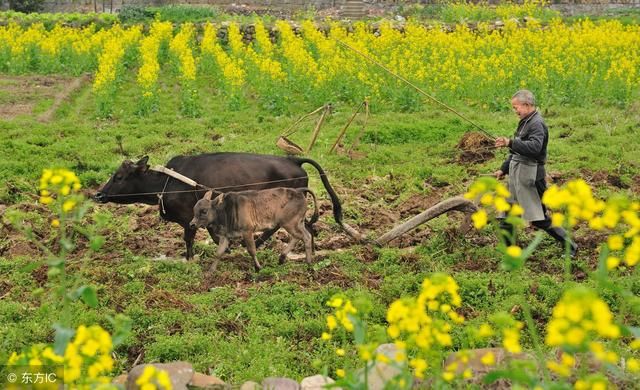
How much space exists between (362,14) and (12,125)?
68.2 ft

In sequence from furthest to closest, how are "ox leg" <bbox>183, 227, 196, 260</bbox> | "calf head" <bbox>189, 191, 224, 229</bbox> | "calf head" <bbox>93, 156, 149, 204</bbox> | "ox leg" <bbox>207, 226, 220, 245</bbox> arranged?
"calf head" <bbox>93, 156, 149, 204</bbox> < "ox leg" <bbox>183, 227, 196, 260</bbox> < "ox leg" <bbox>207, 226, 220, 245</bbox> < "calf head" <bbox>189, 191, 224, 229</bbox>

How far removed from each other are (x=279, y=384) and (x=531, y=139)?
3.95 m

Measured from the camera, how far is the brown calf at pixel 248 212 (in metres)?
7.59

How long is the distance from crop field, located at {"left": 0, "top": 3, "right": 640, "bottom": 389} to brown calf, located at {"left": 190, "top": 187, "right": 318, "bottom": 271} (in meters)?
0.34

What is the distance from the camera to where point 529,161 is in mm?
7902

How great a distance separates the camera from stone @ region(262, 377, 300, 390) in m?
5.11

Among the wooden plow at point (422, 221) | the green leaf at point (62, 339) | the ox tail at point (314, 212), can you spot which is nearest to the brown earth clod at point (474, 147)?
the wooden plow at point (422, 221)

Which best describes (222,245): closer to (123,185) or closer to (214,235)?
(214,235)

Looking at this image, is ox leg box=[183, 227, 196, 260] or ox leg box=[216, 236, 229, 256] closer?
ox leg box=[216, 236, 229, 256]

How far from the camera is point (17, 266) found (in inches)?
311

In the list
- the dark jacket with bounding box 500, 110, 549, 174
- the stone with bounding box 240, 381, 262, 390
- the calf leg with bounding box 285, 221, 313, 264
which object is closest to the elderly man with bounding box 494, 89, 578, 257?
the dark jacket with bounding box 500, 110, 549, 174

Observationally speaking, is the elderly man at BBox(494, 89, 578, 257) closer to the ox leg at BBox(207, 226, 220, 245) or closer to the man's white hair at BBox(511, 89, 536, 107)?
the man's white hair at BBox(511, 89, 536, 107)

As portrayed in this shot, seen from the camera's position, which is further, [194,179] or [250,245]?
[194,179]

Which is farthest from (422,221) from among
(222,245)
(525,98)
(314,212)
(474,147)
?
(474,147)
